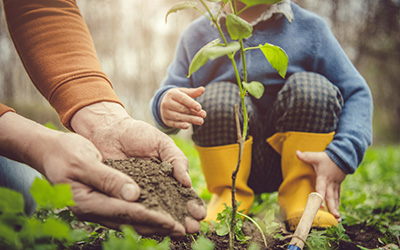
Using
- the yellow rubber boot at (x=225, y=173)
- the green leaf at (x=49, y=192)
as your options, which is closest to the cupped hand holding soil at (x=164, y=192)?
the green leaf at (x=49, y=192)

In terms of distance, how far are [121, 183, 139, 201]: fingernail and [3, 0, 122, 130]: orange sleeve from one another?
0.50 metres

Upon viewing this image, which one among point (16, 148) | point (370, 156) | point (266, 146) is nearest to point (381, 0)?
point (370, 156)

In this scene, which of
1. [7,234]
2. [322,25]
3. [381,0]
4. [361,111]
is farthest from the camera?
[381,0]

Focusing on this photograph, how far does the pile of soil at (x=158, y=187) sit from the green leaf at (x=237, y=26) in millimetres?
460

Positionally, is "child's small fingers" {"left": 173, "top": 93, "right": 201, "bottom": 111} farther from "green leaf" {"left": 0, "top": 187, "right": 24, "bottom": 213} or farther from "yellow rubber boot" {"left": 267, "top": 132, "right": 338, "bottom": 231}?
"green leaf" {"left": 0, "top": 187, "right": 24, "bottom": 213}

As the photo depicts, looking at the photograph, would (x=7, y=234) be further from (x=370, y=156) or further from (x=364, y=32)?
(x=364, y=32)

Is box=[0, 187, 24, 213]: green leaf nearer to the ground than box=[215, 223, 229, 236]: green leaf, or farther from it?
farther from it

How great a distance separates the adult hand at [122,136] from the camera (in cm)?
100

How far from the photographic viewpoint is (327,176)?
1369mm

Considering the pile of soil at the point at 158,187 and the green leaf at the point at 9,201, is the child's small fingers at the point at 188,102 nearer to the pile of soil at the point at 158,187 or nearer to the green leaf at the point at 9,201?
the pile of soil at the point at 158,187

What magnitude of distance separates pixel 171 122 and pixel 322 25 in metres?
1.03

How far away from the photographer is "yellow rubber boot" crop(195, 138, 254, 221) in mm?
1514

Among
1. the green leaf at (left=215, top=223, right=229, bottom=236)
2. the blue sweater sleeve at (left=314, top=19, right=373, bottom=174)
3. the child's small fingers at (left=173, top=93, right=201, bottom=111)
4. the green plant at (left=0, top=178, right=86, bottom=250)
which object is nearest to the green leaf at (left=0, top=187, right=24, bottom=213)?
the green plant at (left=0, top=178, right=86, bottom=250)

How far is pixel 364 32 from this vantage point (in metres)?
6.77
